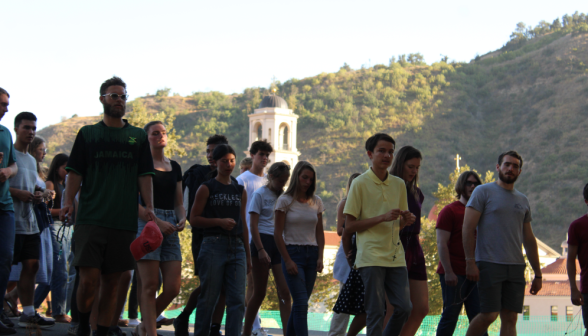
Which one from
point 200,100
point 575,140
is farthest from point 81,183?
point 200,100

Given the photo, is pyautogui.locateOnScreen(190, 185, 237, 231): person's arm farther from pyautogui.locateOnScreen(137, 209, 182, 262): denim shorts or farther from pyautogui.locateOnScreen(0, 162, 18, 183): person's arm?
pyautogui.locateOnScreen(0, 162, 18, 183): person's arm

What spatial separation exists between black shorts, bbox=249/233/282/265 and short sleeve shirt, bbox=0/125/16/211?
2.43m

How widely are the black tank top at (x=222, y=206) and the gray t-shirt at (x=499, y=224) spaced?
7.22ft

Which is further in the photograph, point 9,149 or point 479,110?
point 479,110

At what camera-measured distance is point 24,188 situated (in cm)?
646

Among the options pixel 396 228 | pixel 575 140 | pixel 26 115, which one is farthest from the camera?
pixel 575 140

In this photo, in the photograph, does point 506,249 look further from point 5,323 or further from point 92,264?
point 5,323

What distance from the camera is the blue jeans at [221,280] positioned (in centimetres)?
588

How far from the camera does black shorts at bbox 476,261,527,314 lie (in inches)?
239

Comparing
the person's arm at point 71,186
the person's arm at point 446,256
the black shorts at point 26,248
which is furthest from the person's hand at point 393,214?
the black shorts at point 26,248

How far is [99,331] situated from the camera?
4.84m

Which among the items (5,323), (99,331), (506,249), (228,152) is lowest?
(5,323)

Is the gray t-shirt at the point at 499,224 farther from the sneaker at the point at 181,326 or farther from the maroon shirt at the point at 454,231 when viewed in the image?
the sneaker at the point at 181,326

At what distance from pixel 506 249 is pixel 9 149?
466 cm
